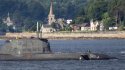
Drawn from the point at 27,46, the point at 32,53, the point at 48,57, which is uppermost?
the point at 27,46

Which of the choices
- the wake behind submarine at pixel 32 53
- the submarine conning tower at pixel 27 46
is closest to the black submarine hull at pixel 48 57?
the wake behind submarine at pixel 32 53

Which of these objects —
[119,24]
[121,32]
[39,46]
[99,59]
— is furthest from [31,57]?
[119,24]

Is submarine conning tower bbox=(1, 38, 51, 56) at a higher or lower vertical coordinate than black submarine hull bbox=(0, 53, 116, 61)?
higher

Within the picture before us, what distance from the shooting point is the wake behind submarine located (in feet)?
266

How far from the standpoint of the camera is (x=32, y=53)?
81.0 metres

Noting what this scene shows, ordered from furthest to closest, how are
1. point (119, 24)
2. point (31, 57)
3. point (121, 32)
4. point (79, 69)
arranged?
1. point (119, 24)
2. point (121, 32)
3. point (31, 57)
4. point (79, 69)

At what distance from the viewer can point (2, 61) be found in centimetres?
8100

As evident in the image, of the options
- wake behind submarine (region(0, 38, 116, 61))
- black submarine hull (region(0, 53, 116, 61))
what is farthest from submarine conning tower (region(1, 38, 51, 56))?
black submarine hull (region(0, 53, 116, 61))

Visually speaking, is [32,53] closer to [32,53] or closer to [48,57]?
[32,53]

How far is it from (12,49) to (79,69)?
13543mm

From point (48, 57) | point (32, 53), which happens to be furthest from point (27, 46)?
point (48, 57)

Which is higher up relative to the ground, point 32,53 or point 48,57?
point 32,53

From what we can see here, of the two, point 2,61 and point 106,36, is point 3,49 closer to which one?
point 2,61

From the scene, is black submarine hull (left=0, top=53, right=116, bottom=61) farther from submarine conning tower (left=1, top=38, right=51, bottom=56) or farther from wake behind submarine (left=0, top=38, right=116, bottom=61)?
submarine conning tower (left=1, top=38, right=51, bottom=56)
